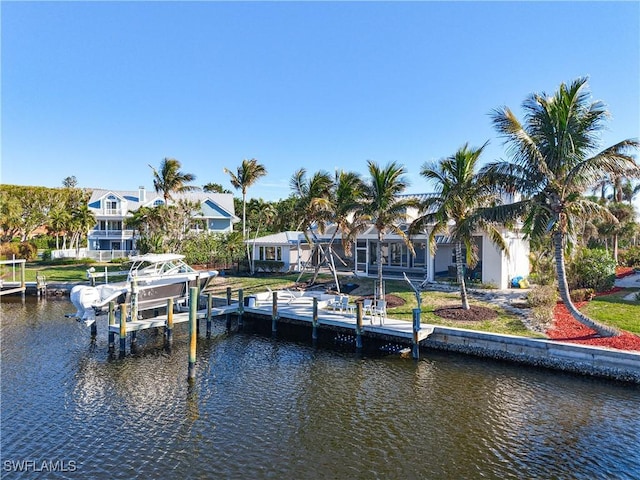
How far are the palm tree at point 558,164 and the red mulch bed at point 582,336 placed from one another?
373mm

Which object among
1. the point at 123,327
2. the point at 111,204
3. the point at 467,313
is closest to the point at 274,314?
the point at 123,327

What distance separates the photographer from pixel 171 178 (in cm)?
4422

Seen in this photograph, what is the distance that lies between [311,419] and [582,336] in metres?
10.1

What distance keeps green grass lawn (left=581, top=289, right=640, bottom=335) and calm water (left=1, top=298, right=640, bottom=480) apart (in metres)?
4.27

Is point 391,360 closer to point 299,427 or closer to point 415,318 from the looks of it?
point 415,318

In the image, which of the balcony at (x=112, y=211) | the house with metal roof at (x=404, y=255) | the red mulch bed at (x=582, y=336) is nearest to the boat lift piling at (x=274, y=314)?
the house with metal roof at (x=404, y=255)

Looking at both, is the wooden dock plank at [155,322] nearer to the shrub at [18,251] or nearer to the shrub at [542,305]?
the shrub at [542,305]

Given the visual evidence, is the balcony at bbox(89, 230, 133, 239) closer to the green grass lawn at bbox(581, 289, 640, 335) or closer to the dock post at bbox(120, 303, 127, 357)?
the dock post at bbox(120, 303, 127, 357)

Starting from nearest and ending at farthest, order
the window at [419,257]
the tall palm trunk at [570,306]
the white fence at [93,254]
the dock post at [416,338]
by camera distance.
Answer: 1. the tall palm trunk at [570,306]
2. the dock post at [416,338]
3. the window at [419,257]
4. the white fence at [93,254]

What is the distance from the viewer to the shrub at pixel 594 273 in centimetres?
2161

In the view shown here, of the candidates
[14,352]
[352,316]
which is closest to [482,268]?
[352,316]

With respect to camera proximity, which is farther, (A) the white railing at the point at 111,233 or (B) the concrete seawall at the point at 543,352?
(A) the white railing at the point at 111,233

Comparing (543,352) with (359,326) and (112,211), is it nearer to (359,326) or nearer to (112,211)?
(359,326)

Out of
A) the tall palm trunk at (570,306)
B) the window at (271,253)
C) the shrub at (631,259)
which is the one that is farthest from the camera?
the window at (271,253)
